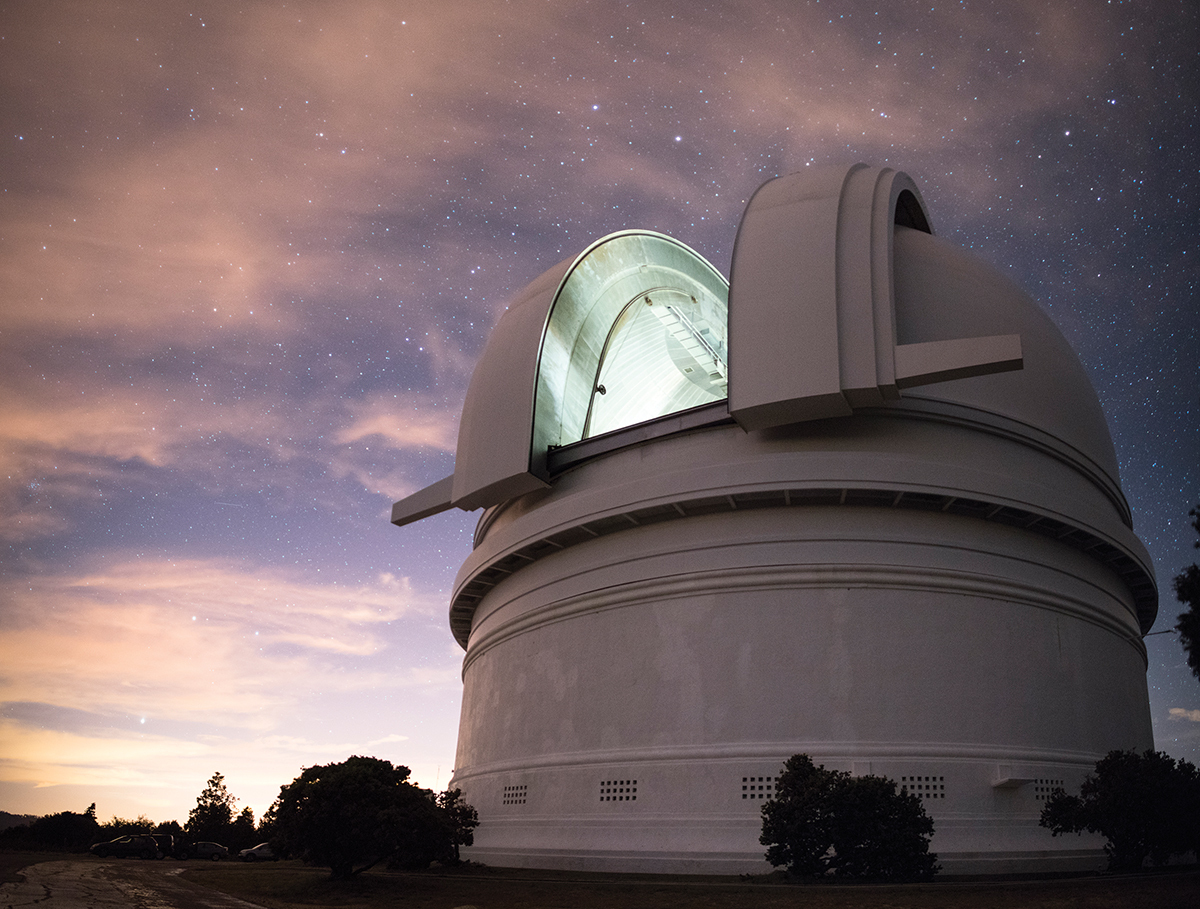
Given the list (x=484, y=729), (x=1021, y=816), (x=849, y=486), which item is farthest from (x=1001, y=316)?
(x=484, y=729)

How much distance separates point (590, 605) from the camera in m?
19.2

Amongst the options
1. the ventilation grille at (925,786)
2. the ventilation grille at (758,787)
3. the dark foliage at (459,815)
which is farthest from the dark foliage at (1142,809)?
the dark foliage at (459,815)

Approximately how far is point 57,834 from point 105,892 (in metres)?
28.0

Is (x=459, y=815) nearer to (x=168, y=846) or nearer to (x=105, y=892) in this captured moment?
(x=105, y=892)

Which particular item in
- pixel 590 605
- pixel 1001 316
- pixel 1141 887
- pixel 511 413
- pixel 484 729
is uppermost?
pixel 1001 316

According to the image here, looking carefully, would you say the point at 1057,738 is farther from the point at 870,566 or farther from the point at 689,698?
the point at 689,698

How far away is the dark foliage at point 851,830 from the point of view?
12.0m

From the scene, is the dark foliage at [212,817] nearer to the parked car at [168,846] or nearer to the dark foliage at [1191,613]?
the parked car at [168,846]

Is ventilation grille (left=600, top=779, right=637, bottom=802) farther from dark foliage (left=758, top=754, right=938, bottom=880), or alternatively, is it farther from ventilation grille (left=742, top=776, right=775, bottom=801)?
dark foliage (left=758, top=754, right=938, bottom=880)

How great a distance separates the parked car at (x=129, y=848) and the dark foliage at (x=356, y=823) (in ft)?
55.4

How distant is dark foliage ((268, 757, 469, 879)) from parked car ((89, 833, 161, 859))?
16871 millimetres

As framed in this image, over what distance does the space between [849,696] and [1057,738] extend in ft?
14.5

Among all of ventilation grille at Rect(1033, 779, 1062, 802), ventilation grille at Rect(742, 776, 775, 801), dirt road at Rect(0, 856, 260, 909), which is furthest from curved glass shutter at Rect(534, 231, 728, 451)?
ventilation grille at Rect(1033, 779, 1062, 802)

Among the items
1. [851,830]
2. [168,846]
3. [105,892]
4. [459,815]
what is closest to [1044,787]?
[851,830]
